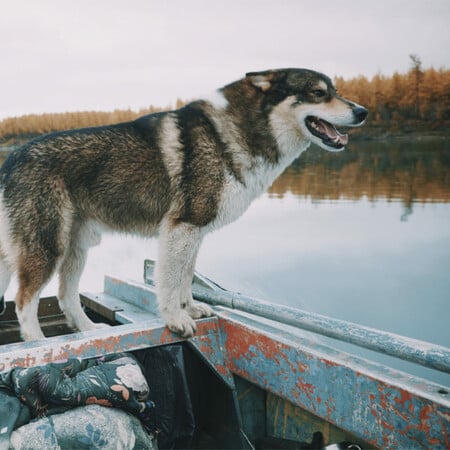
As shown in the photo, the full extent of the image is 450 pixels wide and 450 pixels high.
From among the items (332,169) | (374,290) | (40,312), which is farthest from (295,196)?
(40,312)

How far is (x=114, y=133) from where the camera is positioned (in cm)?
280

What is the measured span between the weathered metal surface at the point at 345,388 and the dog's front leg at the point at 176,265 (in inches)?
13.2

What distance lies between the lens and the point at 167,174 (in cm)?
276

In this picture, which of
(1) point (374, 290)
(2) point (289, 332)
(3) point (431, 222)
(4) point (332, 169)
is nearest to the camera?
(2) point (289, 332)

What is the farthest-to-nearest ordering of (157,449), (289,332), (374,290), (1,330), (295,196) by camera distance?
1. (295,196)
2. (374,290)
3. (1,330)
4. (289,332)
5. (157,449)

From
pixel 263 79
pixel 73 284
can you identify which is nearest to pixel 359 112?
pixel 263 79

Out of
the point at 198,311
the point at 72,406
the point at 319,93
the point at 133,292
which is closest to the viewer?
the point at 72,406

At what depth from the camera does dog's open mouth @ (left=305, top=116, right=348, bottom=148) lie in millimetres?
2773

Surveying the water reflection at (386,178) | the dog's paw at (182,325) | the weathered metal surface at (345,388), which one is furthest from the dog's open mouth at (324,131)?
the water reflection at (386,178)

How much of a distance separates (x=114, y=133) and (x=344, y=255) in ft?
44.4

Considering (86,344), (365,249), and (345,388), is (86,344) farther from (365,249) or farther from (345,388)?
(365,249)

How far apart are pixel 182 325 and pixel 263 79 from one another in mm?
1479

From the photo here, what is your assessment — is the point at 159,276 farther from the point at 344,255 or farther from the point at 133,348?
the point at 344,255

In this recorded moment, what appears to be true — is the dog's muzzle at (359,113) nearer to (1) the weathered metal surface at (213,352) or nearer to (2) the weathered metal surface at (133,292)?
(1) the weathered metal surface at (213,352)
